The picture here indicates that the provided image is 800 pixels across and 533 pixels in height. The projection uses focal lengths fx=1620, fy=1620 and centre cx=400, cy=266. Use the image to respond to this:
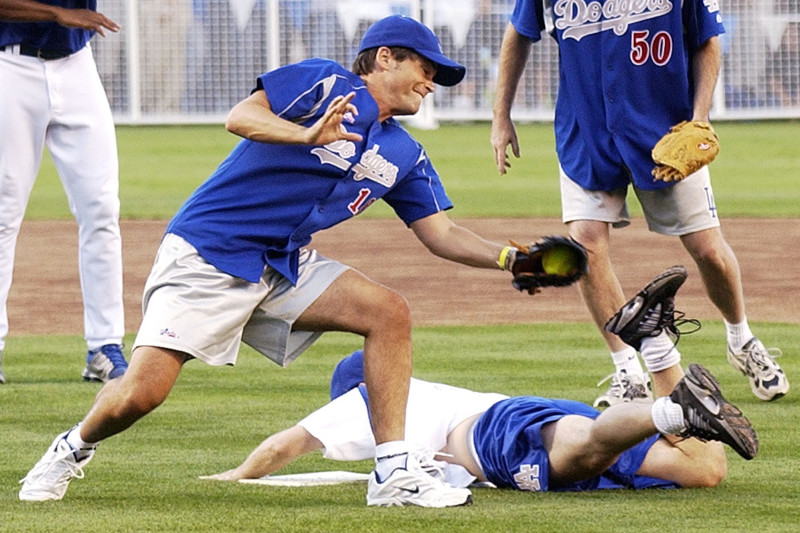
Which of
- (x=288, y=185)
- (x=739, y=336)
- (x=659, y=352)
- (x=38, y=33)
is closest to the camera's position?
(x=288, y=185)

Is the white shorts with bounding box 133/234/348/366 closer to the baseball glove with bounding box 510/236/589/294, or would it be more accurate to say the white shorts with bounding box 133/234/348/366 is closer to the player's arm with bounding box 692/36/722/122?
the baseball glove with bounding box 510/236/589/294

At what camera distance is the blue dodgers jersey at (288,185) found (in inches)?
209

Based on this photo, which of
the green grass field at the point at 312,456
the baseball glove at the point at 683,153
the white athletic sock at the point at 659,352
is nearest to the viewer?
the green grass field at the point at 312,456

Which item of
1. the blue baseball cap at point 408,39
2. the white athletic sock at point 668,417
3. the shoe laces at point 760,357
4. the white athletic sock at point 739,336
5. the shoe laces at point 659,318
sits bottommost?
the shoe laces at point 760,357

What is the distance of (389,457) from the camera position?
520 centimetres

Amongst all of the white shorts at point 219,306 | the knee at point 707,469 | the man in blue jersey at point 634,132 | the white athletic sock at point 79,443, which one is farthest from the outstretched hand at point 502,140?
→ the white athletic sock at point 79,443

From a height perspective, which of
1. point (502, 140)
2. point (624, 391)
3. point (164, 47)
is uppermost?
point (502, 140)

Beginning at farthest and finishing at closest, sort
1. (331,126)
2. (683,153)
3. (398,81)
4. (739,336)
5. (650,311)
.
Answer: (739,336)
(683,153)
(650,311)
(398,81)
(331,126)

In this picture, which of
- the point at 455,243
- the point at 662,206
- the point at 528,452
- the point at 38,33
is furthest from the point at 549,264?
the point at 38,33

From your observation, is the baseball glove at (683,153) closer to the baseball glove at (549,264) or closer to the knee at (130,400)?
the baseball glove at (549,264)

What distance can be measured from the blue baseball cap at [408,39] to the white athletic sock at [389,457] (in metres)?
1.29

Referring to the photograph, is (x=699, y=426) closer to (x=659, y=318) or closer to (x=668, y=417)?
(x=668, y=417)

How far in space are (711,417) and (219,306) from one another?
5.31 ft

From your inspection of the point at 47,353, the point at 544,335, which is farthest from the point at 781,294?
the point at 47,353
